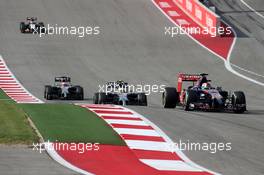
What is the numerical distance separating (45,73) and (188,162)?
2367 cm

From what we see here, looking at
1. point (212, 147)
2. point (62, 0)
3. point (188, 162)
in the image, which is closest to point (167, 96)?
point (212, 147)

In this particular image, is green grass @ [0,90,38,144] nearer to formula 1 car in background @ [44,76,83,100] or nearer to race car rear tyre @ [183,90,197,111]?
race car rear tyre @ [183,90,197,111]

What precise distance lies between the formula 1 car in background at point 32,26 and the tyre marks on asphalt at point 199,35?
850 cm

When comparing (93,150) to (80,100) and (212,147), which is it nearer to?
(212,147)

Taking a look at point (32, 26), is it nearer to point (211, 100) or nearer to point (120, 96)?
point (120, 96)

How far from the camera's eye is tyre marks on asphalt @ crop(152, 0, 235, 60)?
42.6 meters

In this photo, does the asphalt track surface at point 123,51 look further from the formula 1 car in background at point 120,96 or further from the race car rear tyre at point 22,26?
the formula 1 car in background at point 120,96

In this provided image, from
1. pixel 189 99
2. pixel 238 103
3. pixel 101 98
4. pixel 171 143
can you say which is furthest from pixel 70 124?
pixel 101 98

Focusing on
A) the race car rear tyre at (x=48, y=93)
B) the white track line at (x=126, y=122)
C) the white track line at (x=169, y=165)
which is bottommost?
the white track line at (x=169, y=165)

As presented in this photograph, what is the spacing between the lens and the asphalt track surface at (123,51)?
3319cm

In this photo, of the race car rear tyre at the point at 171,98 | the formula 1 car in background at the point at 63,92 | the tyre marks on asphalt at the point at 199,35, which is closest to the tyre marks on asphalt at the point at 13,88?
the formula 1 car in background at the point at 63,92

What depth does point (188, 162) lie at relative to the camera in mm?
13914

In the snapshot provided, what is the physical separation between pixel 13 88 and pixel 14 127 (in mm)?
16730

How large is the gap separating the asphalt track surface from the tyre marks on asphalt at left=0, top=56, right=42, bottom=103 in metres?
0.41
